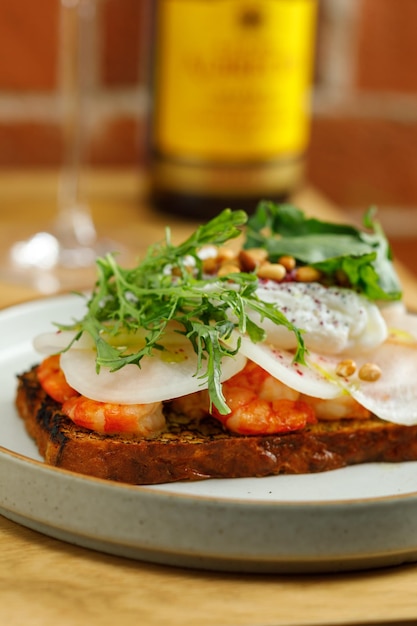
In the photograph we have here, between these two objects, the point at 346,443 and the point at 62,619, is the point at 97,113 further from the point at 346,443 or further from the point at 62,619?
the point at 62,619

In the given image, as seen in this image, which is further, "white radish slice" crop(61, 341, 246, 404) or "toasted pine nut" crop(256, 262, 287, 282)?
"toasted pine nut" crop(256, 262, 287, 282)

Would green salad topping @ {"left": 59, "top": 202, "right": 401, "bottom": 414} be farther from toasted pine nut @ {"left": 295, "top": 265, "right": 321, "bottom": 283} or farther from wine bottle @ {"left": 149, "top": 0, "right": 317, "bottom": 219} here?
wine bottle @ {"left": 149, "top": 0, "right": 317, "bottom": 219}

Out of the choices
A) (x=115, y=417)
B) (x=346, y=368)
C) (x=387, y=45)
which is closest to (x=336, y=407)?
(x=346, y=368)

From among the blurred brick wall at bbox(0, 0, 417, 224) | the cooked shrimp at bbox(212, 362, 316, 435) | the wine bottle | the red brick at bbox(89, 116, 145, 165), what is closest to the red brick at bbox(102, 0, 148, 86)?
the blurred brick wall at bbox(0, 0, 417, 224)

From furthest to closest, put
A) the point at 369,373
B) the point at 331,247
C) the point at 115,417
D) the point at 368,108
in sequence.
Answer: the point at 368,108
the point at 331,247
the point at 369,373
the point at 115,417

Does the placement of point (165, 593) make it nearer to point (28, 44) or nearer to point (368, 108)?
point (28, 44)

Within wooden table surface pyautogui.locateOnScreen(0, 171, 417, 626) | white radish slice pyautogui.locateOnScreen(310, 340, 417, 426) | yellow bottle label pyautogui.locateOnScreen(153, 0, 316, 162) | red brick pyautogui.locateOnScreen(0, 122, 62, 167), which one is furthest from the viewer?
red brick pyautogui.locateOnScreen(0, 122, 62, 167)

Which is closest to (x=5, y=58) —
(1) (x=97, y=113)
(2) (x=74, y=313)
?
(1) (x=97, y=113)

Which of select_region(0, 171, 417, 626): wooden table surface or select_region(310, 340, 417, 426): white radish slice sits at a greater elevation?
select_region(310, 340, 417, 426): white radish slice
